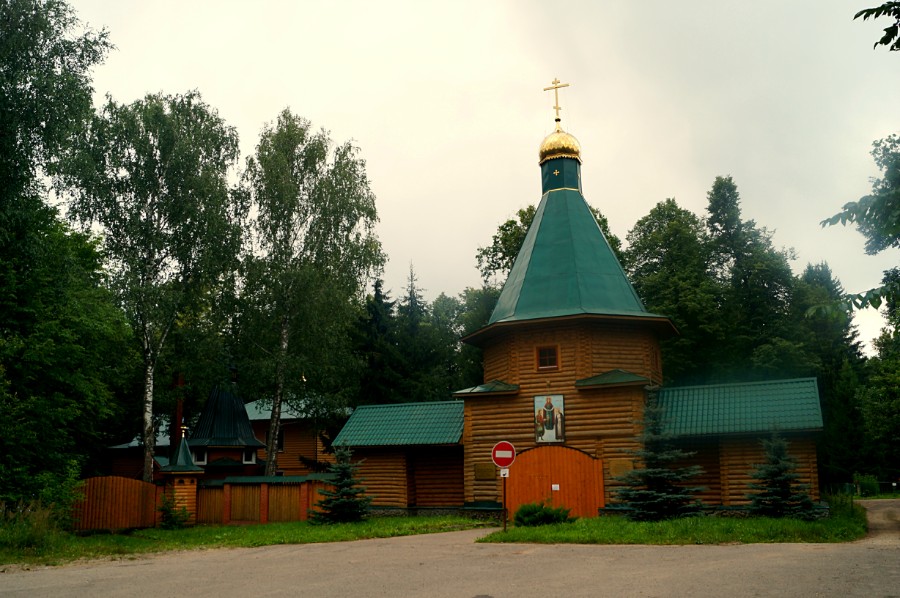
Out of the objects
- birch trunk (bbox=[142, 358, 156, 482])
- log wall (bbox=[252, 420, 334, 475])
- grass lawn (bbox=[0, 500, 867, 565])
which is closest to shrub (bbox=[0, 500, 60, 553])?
grass lawn (bbox=[0, 500, 867, 565])

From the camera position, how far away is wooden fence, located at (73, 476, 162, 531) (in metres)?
20.9

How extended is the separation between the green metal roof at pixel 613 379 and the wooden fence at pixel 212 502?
26.7 feet

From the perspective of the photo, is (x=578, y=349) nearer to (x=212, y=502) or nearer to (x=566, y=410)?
(x=566, y=410)

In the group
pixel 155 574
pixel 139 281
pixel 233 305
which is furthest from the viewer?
pixel 233 305

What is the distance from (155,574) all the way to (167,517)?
1087 centimetres

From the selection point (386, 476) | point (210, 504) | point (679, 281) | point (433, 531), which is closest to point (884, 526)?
point (433, 531)

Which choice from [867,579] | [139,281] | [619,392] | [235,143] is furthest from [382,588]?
[235,143]

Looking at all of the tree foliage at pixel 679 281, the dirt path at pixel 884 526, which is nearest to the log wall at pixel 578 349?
the dirt path at pixel 884 526

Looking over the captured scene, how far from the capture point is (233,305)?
90.9ft

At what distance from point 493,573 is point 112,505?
14.9 m

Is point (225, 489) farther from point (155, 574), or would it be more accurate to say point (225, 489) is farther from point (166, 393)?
point (155, 574)

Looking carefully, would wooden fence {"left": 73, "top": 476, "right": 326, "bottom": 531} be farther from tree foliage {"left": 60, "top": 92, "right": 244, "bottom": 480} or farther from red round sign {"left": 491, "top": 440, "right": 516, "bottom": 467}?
red round sign {"left": 491, "top": 440, "right": 516, "bottom": 467}

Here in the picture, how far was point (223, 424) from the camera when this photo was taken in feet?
104

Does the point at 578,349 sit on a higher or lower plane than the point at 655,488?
higher
